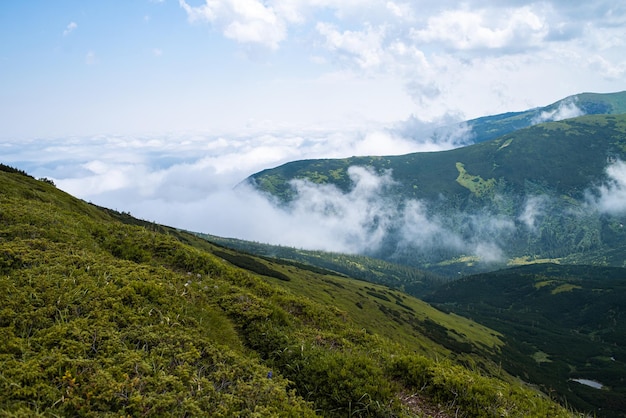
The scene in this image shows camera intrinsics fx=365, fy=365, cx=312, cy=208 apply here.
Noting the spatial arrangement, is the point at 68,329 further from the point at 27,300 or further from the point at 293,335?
the point at 293,335

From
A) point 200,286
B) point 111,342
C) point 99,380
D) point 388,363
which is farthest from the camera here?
point 200,286

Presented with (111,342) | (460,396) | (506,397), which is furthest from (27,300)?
(506,397)

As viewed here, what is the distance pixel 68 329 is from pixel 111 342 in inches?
59.1

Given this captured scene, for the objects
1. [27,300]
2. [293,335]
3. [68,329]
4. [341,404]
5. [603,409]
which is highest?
[27,300]

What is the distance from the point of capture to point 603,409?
160125mm

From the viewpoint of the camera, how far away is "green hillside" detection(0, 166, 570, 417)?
379 inches

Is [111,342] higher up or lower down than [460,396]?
higher up

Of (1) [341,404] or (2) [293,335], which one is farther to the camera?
(2) [293,335]

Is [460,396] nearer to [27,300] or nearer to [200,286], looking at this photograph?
[200,286]

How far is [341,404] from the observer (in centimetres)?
1227

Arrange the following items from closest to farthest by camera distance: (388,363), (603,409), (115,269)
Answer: (388,363) → (115,269) → (603,409)

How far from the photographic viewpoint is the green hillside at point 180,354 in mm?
9633

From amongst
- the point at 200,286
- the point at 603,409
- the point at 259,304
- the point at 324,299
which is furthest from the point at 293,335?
the point at 603,409

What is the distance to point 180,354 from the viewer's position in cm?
1182
